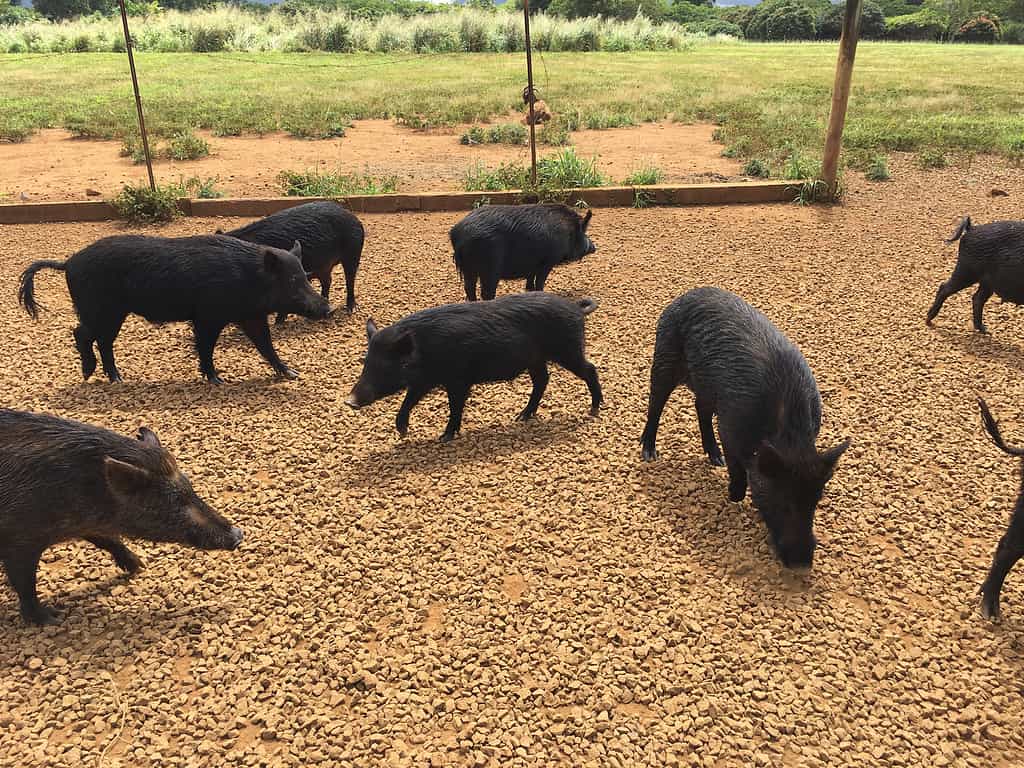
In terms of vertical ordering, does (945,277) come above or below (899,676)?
above

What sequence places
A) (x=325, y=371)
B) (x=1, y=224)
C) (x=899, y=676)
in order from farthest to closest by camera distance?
(x=1, y=224), (x=325, y=371), (x=899, y=676)

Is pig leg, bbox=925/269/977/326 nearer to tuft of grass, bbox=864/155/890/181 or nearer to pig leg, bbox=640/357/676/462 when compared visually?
pig leg, bbox=640/357/676/462

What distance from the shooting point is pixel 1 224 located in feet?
33.8

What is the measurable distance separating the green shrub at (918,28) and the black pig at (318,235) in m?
71.0

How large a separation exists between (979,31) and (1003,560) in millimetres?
73695

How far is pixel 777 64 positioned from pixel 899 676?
35.0 metres

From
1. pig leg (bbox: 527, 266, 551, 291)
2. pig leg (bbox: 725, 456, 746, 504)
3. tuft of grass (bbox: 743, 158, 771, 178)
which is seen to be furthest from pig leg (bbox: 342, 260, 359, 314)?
tuft of grass (bbox: 743, 158, 771, 178)

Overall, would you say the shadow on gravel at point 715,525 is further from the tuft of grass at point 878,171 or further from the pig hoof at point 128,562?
the tuft of grass at point 878,171

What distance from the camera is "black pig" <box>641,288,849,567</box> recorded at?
367cm

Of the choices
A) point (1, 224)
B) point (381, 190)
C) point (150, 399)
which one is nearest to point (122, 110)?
point (1, 224)

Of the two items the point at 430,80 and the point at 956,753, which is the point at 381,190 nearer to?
the point at 956,753

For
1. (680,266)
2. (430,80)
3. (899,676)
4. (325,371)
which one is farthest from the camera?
(430,80)

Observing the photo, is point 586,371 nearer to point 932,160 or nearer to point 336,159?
point 336,159

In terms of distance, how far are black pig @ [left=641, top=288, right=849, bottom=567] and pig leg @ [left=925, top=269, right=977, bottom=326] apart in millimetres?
3247
